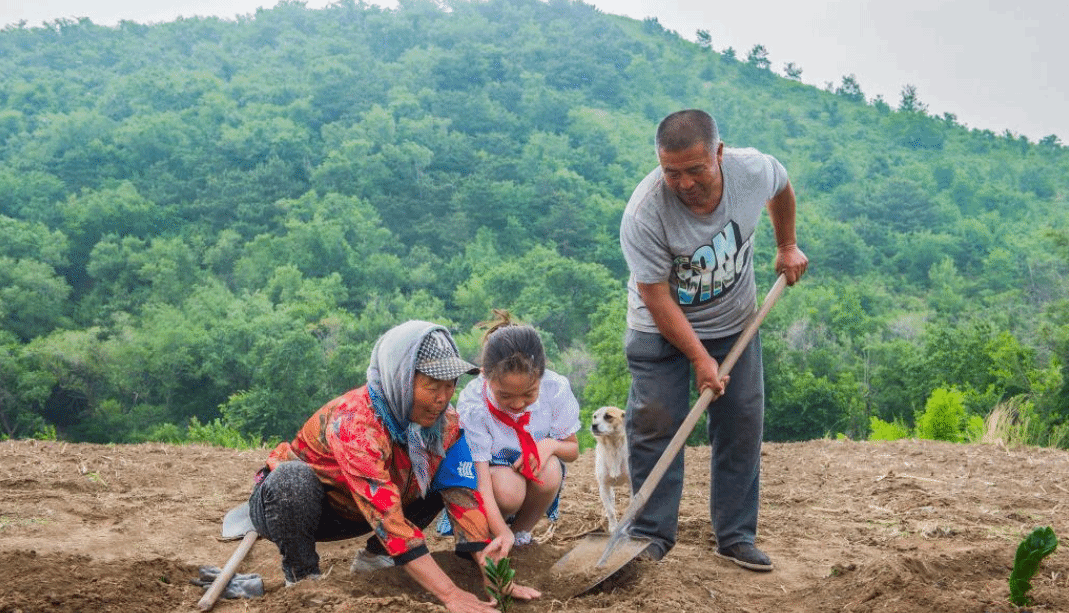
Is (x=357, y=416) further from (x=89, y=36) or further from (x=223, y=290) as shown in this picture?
(x=89, y=36)

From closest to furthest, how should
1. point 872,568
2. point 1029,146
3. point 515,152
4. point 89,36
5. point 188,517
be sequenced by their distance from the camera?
point 872,568 < point 188,517 < point 515,152 < point 1029,146 < point 89,36

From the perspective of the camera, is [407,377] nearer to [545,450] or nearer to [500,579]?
[500,579]

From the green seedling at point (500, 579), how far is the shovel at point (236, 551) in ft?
3.13

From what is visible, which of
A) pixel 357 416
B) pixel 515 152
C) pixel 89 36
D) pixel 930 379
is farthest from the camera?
pixel 89 36

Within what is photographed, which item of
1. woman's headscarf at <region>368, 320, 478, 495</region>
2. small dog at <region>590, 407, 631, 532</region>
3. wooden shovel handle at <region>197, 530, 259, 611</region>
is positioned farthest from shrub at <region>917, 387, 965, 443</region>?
wooden shovel handle at <region>197, 530, 259, 611</region>

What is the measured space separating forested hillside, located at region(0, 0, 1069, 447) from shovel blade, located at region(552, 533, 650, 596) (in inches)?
633

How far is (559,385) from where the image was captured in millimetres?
3947

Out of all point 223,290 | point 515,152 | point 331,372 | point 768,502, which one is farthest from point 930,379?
point 515,152

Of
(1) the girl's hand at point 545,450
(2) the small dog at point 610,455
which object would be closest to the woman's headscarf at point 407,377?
(1) the girl's hand at point 545,450

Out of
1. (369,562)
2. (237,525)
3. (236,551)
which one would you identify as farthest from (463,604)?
(237,525)

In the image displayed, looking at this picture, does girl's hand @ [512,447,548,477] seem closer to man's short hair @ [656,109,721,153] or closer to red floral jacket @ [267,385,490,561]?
red floral jacket @ [267,385,490,561]

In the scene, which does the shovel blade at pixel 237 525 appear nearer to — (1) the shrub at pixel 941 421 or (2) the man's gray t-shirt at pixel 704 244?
(2) the man's gray t-shirt at pixel 704 244

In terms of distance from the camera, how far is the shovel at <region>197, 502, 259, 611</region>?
3359 millimetres

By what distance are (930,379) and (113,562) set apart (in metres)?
27.9
